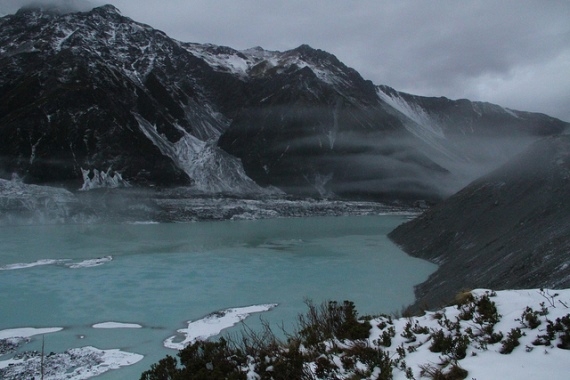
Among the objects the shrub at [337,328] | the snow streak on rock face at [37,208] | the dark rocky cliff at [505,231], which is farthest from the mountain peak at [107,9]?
the shrub at [337,328]

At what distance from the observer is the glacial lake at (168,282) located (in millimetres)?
17938

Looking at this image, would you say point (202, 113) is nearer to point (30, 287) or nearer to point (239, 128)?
point (239, 128)

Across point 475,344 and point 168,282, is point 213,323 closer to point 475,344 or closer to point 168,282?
point 168,282

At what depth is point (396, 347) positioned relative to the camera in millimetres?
7145

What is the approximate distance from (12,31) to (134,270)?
536 ft

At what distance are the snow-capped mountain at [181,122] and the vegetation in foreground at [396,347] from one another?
116159mm

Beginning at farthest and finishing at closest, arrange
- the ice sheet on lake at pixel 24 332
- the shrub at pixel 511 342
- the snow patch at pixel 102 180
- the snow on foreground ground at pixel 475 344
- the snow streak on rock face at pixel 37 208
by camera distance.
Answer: the snow patch at pixel 102 180, the snow streak on rock face at pixel 37 208, the ice sheet on lake at pixel 24 332, the shrub at pixel 511 342, the snow on foreground ground at pixel 475 344

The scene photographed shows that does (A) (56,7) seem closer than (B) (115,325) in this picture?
No

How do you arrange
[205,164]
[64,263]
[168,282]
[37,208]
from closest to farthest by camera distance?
[168,282]
[64,263]
[37,208]
[205,164]

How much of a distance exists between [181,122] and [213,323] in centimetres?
14217

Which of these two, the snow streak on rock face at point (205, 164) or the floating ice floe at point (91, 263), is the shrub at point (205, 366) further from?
the snow streak on rock face at point (205, 164)

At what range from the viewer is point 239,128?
161250mm

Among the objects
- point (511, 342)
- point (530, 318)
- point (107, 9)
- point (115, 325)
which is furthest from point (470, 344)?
point (107, 9)

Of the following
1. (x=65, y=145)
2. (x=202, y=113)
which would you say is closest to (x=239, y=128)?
(x=202, y=113)
